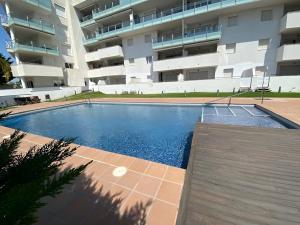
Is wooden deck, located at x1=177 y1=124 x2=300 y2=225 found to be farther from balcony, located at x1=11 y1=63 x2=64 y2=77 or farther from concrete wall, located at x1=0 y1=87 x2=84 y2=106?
balcony, located at x1=11 y1=63 x2=64 y2=77

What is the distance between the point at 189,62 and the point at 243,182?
18.9 metres

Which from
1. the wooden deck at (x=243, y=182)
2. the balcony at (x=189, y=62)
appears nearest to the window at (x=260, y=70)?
the balcony at (x=189, y=62)

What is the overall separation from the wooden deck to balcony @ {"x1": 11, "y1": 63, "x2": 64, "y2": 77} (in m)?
24.0

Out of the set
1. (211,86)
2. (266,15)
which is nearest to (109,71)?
(211,86)

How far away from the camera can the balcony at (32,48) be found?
19.9 metres

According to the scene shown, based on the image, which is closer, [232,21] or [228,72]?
[232,21]

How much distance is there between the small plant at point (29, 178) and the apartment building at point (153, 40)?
18.6 metres

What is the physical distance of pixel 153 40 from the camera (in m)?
23.0

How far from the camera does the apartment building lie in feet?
56.2

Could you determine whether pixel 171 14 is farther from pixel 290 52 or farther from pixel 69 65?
pixel 69 65

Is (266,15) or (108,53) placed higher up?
(266,15)

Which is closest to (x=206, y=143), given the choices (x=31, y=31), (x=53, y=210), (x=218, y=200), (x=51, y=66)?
(x=218, y=200)

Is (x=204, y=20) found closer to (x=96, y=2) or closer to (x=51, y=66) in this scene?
(x=96, y=2)

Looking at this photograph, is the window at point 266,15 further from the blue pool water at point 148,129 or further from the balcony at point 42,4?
the balcony at point 42,4
